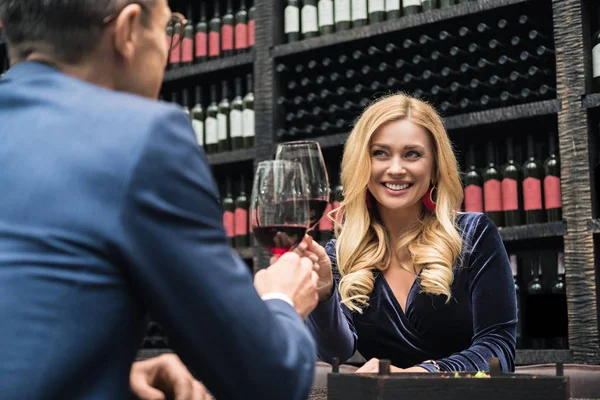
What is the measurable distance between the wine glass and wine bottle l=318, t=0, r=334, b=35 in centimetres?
252

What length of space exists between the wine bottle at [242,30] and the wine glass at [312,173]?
2.82 meters

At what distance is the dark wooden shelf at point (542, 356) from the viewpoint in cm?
300

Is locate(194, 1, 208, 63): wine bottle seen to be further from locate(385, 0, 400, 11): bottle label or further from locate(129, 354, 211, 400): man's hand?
locate(129, 354, 211, 400): man's hand

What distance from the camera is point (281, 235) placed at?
1063 millimetres

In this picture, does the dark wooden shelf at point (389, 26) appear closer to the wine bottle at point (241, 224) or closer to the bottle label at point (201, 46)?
the bottle label at point (201, 46)

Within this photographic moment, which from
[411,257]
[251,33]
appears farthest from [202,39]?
[411,257]

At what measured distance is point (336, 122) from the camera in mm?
3711

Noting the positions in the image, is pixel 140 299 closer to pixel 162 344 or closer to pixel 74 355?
pixel 74 355

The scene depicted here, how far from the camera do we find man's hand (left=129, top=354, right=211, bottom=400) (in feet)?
2.77

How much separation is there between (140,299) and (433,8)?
2.92 metres

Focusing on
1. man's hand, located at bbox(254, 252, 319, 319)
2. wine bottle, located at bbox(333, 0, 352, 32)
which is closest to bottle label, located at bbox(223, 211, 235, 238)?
wine bottle, located at bbox(333, 0, 352, 32)

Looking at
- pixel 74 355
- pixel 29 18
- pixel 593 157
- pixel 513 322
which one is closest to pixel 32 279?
pixel 74 355

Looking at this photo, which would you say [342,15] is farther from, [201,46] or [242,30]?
[201,46]

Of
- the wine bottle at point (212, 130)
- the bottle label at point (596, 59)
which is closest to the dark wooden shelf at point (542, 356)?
the bottle label at point (596, 59)
